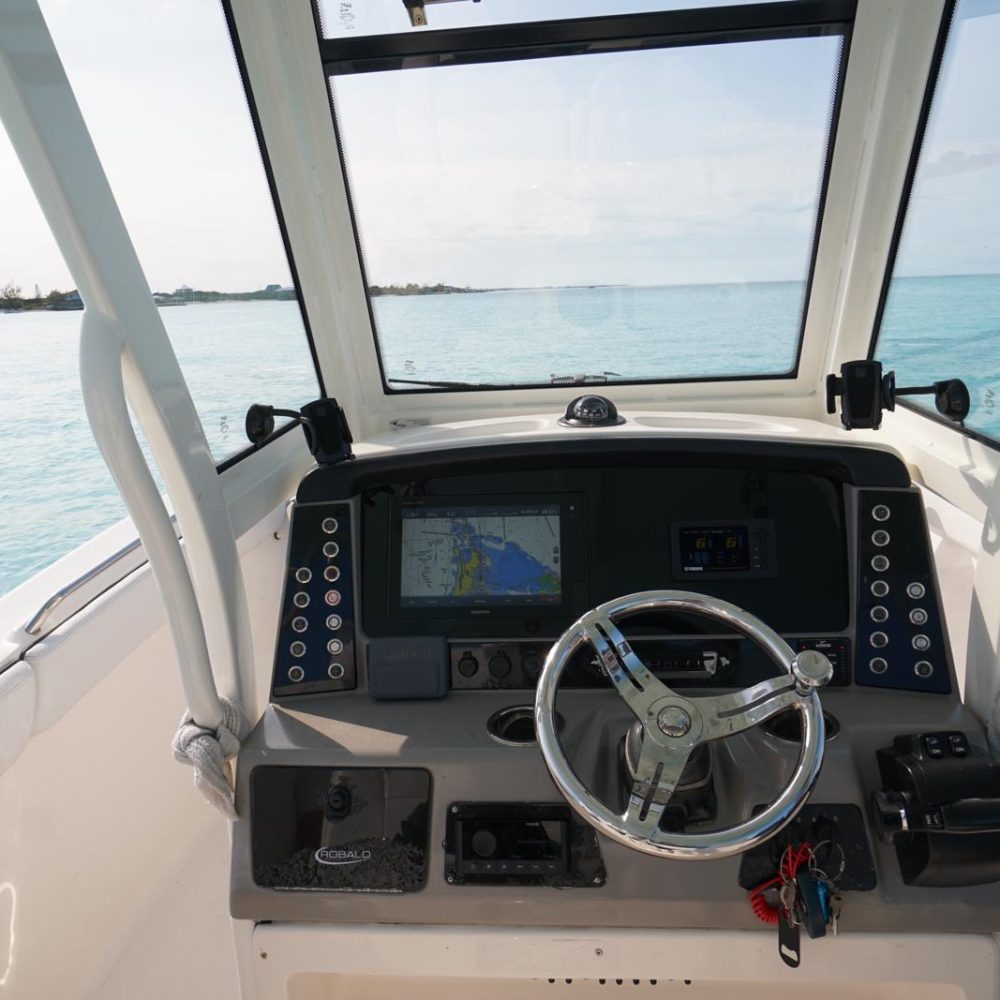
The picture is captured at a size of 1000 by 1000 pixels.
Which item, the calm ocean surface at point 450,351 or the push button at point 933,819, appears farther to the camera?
the calm ocean surface at point 450,351

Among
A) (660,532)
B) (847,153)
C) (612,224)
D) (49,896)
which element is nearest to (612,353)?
(612,224)

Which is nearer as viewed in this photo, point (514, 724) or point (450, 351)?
point (514, 724)

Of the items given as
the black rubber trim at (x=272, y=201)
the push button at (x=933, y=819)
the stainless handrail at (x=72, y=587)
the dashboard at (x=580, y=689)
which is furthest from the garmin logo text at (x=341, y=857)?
the black rubber trim at (x=272, y=201)

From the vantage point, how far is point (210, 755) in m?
1.28

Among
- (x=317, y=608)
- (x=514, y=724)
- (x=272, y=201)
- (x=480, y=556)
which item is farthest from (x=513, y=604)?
(x=272, y=201)

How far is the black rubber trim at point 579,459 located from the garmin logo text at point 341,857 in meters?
0.62

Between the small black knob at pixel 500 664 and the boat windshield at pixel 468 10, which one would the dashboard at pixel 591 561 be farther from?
the boat windshield at pixel 468 10

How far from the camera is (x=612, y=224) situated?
2182 millimetres

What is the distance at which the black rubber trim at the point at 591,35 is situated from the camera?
1.87m

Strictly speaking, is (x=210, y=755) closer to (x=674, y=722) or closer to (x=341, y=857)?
(x=341, y=857)

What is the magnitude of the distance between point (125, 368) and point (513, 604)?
2.52 ft

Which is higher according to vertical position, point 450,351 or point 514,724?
point 450,351

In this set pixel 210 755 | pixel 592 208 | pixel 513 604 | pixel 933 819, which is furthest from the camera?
pixel 592 208

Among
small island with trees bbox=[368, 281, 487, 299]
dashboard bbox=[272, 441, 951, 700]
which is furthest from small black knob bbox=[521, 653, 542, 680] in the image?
small island with trees bbox=[368, 281, 487, 299]
